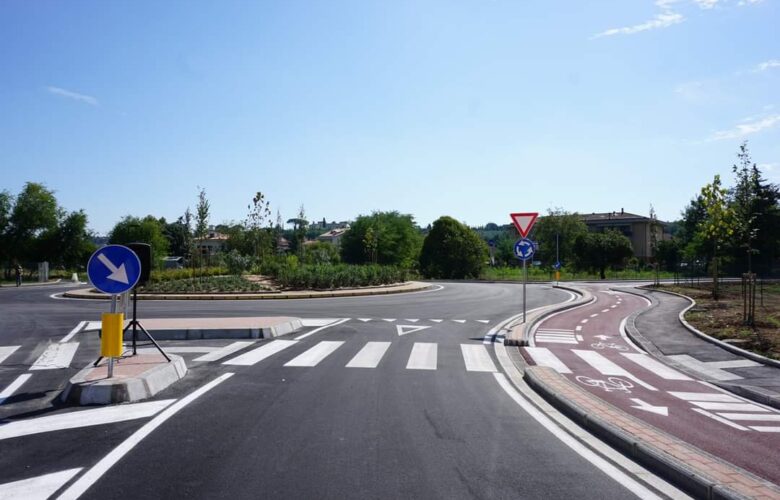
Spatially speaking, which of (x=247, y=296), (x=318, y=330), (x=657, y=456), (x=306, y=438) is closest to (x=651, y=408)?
(x=657, y=456)

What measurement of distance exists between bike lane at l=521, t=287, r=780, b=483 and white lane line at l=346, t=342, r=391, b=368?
2965 millimetres

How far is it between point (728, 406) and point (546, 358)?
4.08 m

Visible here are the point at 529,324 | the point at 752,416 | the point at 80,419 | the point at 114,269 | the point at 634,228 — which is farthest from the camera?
the point at 634,228

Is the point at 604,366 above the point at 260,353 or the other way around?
the other way around

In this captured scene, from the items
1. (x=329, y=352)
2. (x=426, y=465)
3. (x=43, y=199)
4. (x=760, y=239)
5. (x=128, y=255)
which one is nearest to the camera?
(x=426, y=465)

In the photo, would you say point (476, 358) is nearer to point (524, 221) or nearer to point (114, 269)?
point (524, 221)

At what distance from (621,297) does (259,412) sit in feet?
89.7

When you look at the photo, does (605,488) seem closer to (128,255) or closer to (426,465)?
(426,465)

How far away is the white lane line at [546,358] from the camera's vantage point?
428 inches

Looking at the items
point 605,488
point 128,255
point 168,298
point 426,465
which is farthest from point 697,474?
point 168,298

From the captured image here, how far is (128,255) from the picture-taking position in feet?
26.9

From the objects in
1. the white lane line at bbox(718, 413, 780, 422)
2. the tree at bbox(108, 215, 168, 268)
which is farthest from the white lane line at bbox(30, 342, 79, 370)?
the tree at bbox(108, 215, 168, 268)

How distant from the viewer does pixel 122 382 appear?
24.5 ft

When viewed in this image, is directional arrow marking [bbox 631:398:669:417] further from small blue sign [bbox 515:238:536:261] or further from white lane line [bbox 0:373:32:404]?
white lane line [bbox 0:373:32:404]
